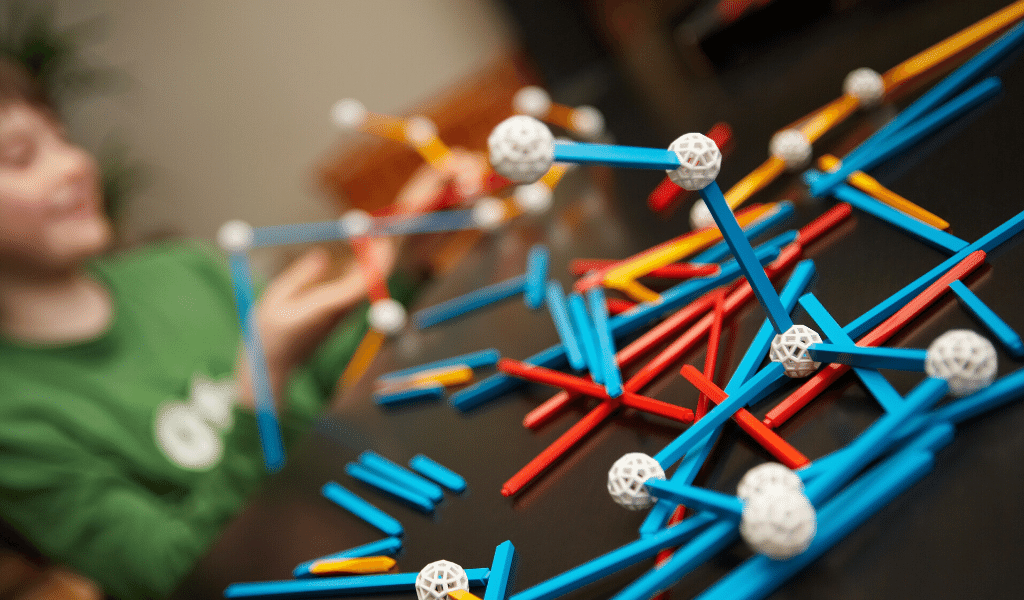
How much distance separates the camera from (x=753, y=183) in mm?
678

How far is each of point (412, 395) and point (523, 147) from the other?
0.41 meters

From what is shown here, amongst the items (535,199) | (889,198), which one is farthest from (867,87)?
(535,199)

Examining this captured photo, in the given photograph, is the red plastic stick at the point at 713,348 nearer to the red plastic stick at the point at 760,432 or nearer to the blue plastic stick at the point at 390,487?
the red plastic stick at the point at 760,432

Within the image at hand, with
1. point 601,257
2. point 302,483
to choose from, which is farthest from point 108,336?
point 601,257

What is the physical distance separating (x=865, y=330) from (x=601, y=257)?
1.12 feet

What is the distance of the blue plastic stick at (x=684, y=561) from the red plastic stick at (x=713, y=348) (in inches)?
4.4

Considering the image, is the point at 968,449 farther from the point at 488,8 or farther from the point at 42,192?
the point at 488,8

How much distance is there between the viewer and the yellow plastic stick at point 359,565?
1.63ft

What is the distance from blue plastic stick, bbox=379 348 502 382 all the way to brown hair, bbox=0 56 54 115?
786 mm

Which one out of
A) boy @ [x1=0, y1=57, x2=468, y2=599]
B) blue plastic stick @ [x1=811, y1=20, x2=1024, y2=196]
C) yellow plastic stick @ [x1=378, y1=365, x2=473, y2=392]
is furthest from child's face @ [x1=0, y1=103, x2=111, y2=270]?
blue plastic stick @ [x1=811, y1=20, x2=1024, y2=196]

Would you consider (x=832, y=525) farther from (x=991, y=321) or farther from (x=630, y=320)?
(x=630, y=320)

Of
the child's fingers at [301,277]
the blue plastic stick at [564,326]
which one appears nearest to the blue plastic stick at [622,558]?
the blue plastic stick at [564,326]

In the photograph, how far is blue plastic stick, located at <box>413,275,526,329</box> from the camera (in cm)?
80

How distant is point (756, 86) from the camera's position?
0.85 meters
